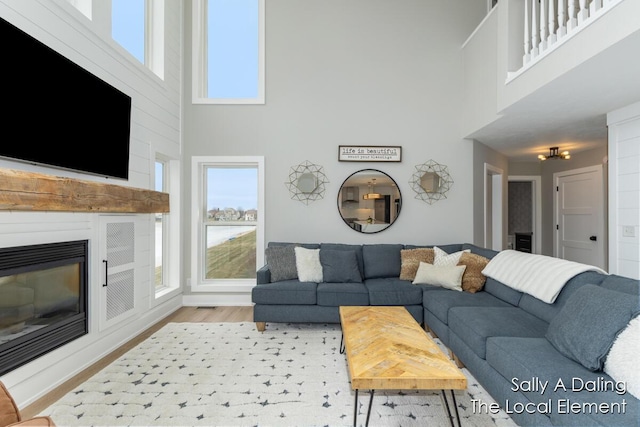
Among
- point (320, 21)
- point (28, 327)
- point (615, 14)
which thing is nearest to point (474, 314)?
point (615, 14)

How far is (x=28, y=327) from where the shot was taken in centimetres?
213

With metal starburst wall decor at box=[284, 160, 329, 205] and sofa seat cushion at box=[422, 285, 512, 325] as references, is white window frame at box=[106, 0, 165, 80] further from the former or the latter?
sofa seat cushion at box=[422, 285, 512, 325]

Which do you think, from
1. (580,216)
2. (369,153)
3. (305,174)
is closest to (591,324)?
(369,153)

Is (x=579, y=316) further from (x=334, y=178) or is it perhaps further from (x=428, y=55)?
(x=428, y=55)

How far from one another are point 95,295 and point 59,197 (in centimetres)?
104

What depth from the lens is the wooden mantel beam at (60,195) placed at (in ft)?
→ 5.63

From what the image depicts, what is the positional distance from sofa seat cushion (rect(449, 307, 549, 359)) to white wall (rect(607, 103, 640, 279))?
1598mm

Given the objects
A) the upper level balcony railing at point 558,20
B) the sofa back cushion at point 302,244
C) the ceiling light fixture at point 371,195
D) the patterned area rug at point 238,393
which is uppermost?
the upper level balcony railing at point 558,20

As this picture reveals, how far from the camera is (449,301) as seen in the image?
9.30 feet

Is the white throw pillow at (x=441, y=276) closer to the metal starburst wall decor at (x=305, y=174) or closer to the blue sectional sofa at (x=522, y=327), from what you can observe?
the blue sectional sofa at (x=522, y=327)

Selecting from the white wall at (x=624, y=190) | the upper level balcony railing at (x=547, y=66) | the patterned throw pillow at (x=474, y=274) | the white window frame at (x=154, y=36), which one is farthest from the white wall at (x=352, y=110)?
the white wall at (x=624, y=190)

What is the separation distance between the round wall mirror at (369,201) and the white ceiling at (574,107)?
1.32m

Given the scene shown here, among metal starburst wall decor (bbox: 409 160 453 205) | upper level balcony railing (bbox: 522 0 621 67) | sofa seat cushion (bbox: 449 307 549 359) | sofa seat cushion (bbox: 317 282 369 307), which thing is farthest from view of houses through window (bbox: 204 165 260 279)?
upper level balcony railing (bbox: 522 0 621 67)

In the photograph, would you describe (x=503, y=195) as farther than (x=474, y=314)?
Yes
